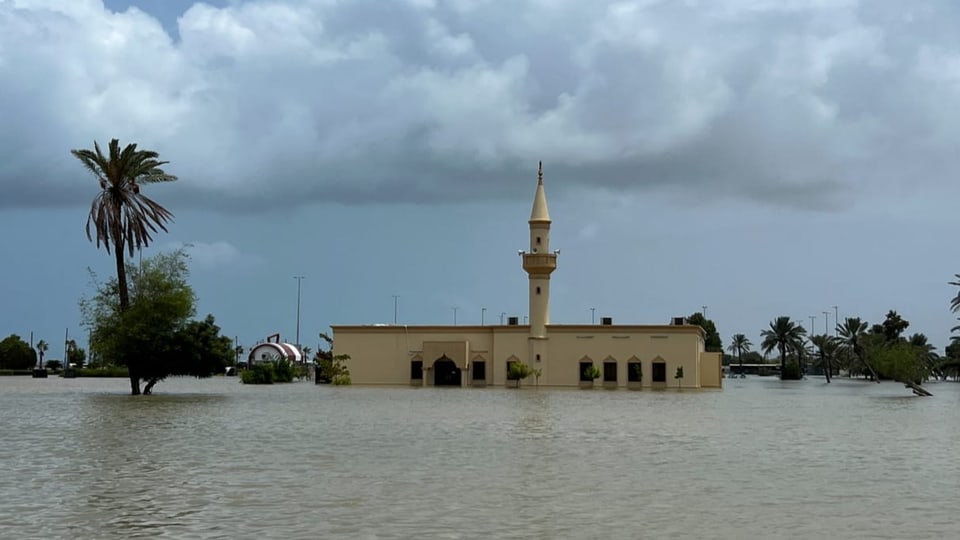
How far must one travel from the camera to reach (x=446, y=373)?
7581 centimetres

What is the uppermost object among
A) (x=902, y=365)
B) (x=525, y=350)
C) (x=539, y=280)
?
(x=539, y=280)

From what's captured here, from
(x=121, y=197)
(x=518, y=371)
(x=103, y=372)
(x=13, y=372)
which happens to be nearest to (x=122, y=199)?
(x=121, y=197)

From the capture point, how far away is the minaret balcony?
73688 mm

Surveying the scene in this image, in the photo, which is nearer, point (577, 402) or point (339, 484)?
point (339, 484)

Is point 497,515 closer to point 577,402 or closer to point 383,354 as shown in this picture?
point 577,402

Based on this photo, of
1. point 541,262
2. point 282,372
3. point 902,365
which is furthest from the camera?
point 282,372

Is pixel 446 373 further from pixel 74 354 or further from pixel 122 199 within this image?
pixel 74 354

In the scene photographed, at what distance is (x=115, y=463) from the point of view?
19328mm

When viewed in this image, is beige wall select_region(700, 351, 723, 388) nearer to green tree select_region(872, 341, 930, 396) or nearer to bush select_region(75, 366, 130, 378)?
green tree select_region(872, 341, 930, 396)

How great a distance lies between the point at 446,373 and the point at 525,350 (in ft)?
18.8

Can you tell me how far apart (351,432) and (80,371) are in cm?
8689

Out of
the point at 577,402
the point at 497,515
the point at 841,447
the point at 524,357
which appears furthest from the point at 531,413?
the point at 524,357

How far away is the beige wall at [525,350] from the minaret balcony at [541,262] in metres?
3.93

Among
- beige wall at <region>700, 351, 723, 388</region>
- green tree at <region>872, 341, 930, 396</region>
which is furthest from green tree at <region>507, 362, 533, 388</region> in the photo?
green tree at <region>872, 341, 930, 396</region>
